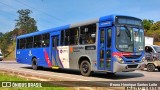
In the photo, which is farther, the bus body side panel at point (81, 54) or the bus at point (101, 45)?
the bus body side panel at point (81, 54)

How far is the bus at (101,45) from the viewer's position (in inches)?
600

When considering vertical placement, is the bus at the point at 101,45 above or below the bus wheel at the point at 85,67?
above

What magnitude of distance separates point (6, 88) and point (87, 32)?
279 inches

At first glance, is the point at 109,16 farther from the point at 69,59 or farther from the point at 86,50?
the point at 69,59

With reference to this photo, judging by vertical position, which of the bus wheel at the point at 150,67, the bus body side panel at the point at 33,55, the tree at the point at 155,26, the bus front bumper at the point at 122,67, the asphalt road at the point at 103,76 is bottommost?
the asphalt road at the point at 103,76

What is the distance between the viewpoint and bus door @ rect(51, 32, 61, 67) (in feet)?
67.6

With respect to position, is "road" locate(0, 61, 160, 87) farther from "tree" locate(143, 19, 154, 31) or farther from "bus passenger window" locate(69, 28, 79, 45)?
"tree" locate(143, 19, 154, 31)

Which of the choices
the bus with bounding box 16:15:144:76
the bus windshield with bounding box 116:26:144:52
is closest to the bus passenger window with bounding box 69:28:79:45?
the bus with bounding box 16:15:144:76

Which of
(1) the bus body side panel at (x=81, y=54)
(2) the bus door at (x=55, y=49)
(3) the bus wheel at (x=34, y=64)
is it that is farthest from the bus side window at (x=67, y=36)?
(3) the bus wheel at (x=34, y=64)

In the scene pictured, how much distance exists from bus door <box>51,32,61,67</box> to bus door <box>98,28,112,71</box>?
199 inches

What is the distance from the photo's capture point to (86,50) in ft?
56.5

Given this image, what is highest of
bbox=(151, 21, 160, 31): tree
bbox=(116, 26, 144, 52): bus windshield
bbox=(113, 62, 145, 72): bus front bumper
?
bbox=(151, 21, 160, 31): tree

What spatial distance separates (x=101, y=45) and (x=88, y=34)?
135 centimetres

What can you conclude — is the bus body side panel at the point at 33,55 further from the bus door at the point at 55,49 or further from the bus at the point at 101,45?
the bus at the point at 101,45
